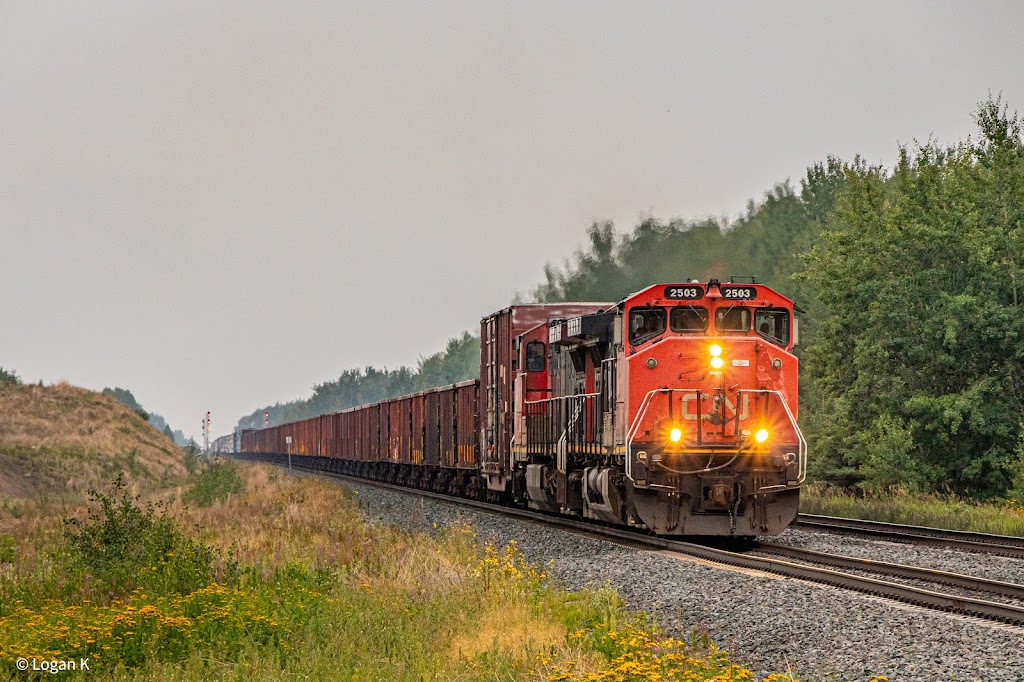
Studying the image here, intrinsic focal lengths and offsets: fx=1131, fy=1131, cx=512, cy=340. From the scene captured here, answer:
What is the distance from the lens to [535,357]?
22.8m

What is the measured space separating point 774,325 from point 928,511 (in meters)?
8.56

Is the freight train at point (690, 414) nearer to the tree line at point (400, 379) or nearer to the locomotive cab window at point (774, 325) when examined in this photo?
the locomotive cab window at point (774, 325)

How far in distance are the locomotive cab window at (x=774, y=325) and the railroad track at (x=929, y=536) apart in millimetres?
3924

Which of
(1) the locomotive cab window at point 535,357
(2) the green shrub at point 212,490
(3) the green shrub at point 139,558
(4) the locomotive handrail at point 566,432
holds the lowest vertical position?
(2) the green shrub at point 212,490

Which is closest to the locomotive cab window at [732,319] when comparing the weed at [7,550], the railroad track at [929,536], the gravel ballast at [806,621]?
the gravel ballast at [806,621]

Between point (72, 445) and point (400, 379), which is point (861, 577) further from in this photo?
point (400, 379)

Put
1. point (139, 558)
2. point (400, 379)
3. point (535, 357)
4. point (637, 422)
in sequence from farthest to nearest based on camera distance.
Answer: point (400, 379), point (535, 357), point (637, 422), point (139, 558)

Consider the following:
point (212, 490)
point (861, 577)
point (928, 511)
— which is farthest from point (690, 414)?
point (212, 490)

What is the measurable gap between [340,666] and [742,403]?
365 inches

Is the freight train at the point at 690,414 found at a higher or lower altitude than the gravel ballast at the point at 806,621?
higher

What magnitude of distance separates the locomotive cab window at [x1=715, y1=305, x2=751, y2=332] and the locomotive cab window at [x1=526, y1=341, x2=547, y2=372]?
6.45m

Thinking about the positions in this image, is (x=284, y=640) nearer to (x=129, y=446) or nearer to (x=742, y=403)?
(x=742, y=403)

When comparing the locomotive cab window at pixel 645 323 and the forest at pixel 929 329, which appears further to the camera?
the forest at pixel 929 329

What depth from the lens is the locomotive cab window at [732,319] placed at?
656 inches
